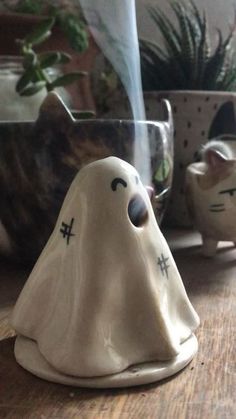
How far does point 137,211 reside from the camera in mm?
346

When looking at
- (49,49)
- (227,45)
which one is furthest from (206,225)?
(49,49)

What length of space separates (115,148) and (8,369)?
0.73 ft

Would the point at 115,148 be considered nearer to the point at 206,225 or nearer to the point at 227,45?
the point at 206,225

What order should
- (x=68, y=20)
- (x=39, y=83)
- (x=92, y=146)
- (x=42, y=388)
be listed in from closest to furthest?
(x=42, y=388)
(x=92, y=146)
(x=39, y=83)
(x=68, y=20)

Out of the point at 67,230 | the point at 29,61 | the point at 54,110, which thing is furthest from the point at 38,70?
the point at 67,230

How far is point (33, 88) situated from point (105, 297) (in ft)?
1.09

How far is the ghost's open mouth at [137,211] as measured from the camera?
342 millimetres

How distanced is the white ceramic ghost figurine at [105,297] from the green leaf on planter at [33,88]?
0.92 feet

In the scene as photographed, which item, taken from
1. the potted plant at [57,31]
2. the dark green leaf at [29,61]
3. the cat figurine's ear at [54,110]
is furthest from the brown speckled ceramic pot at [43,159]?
the potted plant at [57,31]

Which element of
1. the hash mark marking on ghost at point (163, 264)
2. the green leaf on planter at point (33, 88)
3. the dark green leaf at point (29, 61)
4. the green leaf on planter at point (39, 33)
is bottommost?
the hash mark marking on ghost at point (163, 264)

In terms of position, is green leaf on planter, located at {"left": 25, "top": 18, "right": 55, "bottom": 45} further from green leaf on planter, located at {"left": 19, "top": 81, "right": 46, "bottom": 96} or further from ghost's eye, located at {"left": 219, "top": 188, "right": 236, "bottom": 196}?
ghost's eye, located at {"left": 219, "top": 188, "right": 236, "bottom": 196}

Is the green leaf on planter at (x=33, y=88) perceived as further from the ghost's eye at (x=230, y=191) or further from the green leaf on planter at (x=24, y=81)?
the ghost's eye at (x=230, y=191)

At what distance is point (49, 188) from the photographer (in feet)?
1.66

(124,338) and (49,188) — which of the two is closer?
(124,338)
